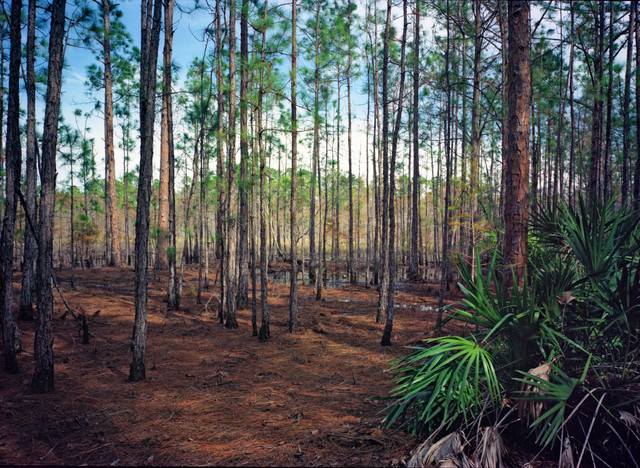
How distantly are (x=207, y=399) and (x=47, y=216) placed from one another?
3507 mm

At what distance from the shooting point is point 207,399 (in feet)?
17.3

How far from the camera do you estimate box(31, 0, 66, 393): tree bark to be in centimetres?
493

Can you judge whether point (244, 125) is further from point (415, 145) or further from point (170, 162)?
point (415, 145)

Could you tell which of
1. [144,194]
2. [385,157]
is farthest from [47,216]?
[385,157]

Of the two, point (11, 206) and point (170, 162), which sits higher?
point (170, 162)

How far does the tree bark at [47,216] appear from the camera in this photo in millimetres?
4926

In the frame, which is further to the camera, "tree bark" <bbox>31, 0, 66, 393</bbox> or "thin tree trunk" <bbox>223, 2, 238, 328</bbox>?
"thin tree trunk" <bbox>223, 2, 238, 328</bbox>

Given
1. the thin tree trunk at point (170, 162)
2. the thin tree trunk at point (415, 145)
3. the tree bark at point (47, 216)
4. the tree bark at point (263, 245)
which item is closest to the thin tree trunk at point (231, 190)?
the tree bark at point (263, 245)

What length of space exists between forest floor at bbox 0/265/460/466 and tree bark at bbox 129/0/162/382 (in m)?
0.65

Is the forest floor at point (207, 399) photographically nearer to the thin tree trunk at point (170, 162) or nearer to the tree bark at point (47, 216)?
the tree bark at point (47, 216)

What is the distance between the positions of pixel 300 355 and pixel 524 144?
601 centimetres

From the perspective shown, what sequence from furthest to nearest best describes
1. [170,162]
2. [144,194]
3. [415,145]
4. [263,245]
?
[415,145] → [170,162] → [263,245] → [144,194]

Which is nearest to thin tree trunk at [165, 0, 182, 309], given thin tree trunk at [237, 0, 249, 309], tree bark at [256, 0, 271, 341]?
thin tree trunk at [237, 0, 249, 309]

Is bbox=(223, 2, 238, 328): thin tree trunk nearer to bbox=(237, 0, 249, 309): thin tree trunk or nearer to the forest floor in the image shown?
bbox=(237, 0, 249, 309): thin tree trunk
